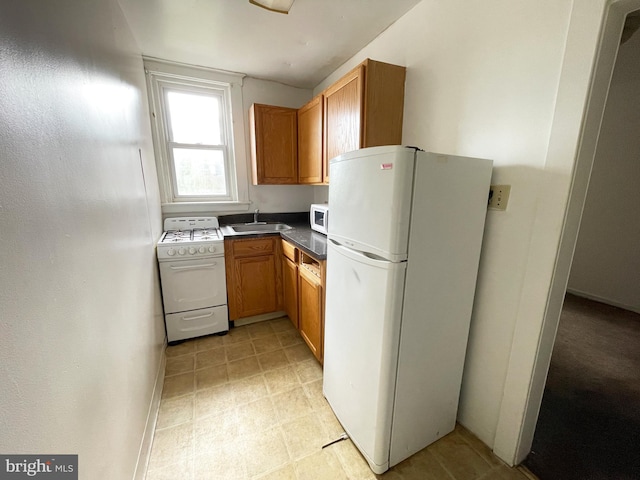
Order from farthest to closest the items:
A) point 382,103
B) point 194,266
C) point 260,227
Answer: point 260,227 < point 194,266 < point 382,103

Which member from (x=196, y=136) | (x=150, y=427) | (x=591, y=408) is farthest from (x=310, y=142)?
(x=591, y=408)

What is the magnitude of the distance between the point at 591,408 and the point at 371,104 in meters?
2.38

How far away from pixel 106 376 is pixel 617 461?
2.38 m

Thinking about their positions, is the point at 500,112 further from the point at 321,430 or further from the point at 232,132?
the point at 232,132

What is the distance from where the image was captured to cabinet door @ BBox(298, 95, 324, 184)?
223 centimetres

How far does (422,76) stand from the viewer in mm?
1578

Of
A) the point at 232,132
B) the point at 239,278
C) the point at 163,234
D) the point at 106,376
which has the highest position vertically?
the point at 232,132

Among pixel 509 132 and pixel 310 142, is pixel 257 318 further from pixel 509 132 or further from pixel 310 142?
pixel 509 132

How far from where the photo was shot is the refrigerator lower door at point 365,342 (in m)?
1.07

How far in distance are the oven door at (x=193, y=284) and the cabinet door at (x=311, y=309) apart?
0.78 meters

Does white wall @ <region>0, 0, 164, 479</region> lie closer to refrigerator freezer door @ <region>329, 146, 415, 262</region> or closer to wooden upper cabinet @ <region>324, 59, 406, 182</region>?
refrigerator freezer door @ <region>329, 146, 415, 262</region>

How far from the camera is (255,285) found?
2.46 meters

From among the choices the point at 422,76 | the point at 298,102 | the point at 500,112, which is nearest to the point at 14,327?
the point at 500,112

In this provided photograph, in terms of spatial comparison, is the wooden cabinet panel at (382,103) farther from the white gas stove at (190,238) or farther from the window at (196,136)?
the window at (196,136)
